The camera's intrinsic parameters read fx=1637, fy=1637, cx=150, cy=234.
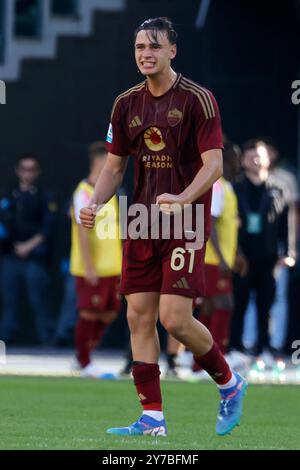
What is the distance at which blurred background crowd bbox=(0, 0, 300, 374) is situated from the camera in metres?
19.0

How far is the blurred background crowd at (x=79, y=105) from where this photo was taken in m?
19.0

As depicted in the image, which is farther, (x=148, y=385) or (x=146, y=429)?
(x=148, y=385)

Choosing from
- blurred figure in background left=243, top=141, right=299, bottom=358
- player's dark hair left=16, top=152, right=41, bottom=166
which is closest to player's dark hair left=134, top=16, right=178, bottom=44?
blurred figure in background left=243, top=141, right=299, bottom=358

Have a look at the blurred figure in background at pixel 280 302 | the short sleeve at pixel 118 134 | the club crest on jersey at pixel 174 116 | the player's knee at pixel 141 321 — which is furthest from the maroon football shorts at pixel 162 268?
the blurred figure in background at pixel 280 302

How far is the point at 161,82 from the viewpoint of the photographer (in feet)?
29.5

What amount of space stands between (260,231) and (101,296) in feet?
6.36

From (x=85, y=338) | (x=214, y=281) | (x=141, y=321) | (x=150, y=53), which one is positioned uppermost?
(x=150, y=53)

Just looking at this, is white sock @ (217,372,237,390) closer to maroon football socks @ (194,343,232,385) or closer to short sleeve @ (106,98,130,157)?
maroon football socks @ (194,343,232,385)

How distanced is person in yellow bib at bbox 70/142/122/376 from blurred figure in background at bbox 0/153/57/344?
3.74 m

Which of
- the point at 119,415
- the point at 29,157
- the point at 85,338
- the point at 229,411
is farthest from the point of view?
the point at 29,157

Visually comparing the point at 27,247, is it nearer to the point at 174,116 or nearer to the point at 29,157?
the point at 29,157

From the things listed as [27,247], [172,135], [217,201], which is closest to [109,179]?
[172,135]

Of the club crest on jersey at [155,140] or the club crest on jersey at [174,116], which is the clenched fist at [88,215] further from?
the club crest on jersey at [174,116]

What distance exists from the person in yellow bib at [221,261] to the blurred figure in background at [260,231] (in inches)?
22.6
